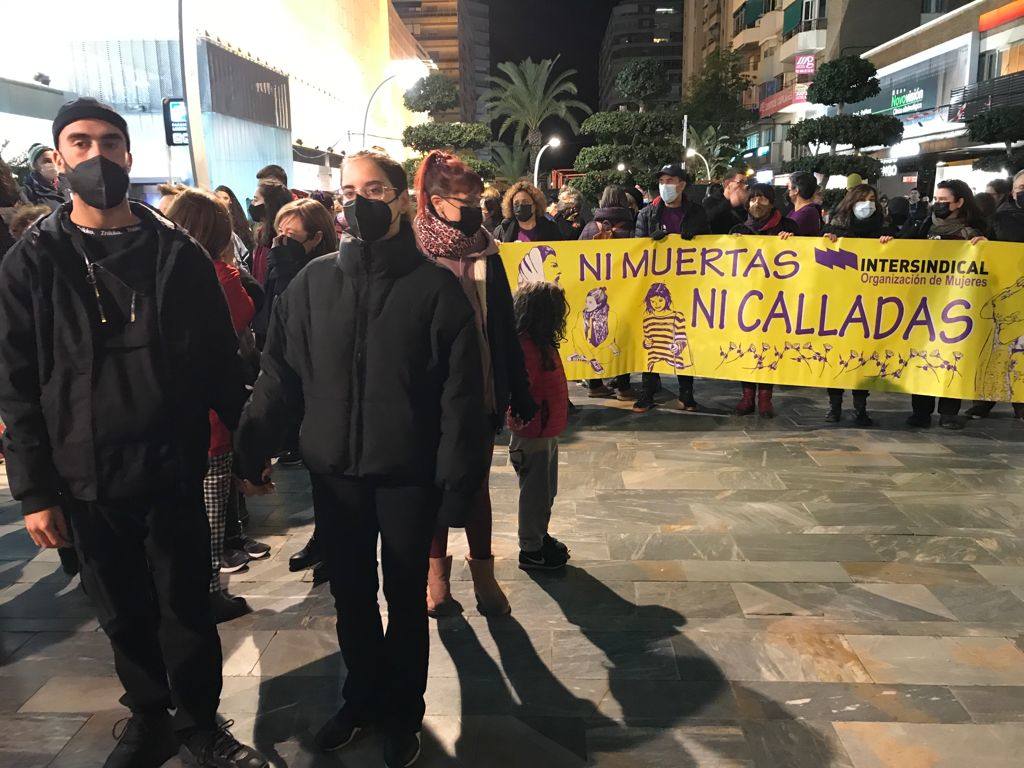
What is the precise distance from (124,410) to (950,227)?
629 centimetres

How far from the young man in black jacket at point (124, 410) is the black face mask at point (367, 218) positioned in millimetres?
537

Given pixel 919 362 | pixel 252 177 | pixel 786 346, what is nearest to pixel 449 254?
pixel 786 346

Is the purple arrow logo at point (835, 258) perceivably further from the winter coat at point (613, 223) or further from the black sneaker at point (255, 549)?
the black sneaker at point (255, 549)

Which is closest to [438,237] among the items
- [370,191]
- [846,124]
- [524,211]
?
[370,191]

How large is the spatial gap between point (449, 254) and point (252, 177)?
3174 cm

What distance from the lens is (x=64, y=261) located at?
7.44 feet

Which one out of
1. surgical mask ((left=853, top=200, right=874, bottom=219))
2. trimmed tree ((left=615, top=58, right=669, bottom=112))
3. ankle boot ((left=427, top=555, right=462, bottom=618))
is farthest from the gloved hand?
trimmed tree ((left=615, top=58, right=669, bottom=112))

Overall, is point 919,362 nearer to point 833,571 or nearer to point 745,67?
point 833,571

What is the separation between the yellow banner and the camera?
596 centimetres

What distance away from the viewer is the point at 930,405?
6.54m

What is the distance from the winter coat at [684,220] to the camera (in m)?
6.59

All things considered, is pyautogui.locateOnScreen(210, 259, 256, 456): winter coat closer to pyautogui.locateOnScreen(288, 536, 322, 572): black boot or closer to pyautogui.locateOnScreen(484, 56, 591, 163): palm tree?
pyautogui.locateOnScreen(288, 536, 322, 572): black boot

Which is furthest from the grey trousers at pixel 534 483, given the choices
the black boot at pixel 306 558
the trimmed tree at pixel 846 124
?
the trimmed tree at pixel 846 124

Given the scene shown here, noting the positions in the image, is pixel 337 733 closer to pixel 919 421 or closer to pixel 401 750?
pixel 401 750
